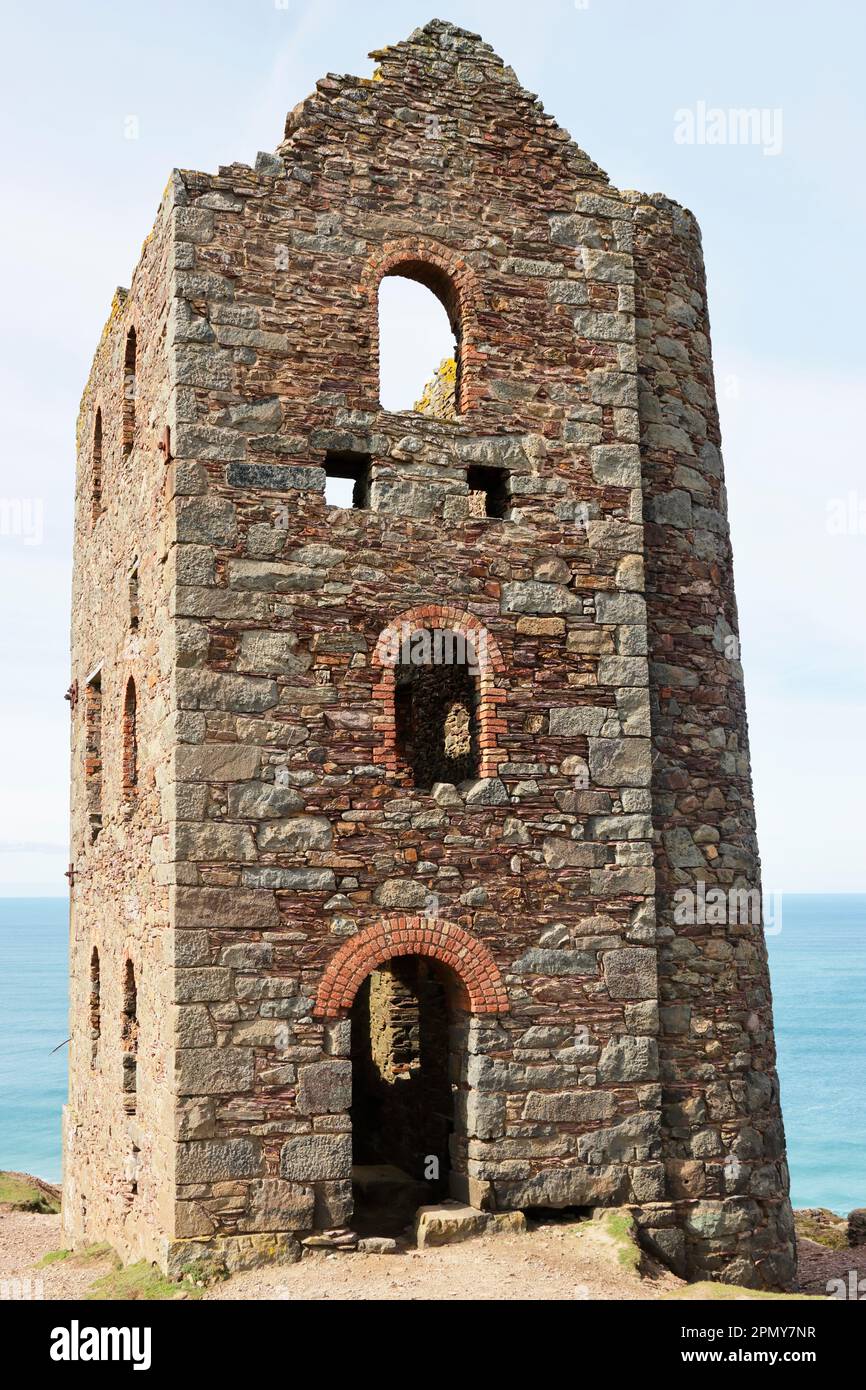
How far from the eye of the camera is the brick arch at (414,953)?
993 centimetres

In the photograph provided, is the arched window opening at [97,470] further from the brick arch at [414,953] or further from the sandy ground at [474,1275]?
the sandy ground at [474,1275]

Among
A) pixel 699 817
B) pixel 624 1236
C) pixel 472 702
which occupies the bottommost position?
pixel 624 1236

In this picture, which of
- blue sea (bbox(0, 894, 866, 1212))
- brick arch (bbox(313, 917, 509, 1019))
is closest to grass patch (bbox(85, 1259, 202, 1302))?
brick arch (bbox(313, 917, 509, 1019))

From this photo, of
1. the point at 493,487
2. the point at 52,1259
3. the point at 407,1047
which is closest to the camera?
the point at 493,487

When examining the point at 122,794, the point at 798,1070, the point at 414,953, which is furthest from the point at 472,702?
the point at 798,1070

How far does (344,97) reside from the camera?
36.2ft

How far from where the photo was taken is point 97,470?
1545cm

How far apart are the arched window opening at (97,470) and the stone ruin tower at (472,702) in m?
3.13

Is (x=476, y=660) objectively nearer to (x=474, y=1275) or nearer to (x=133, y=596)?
(x=133, y=596)

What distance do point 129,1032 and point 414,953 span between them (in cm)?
389

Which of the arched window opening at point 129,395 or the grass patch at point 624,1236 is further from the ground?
the arched window opening at point 129,395

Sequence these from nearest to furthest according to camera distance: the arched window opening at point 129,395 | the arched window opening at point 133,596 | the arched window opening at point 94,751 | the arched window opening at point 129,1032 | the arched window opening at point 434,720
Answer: the arched window opening at point 133,596 → the arched window opening at point 129,1032 → the arched window opening at point 129,395 → the arched window opening at point 434,720 → the arched window opening at point 94,751

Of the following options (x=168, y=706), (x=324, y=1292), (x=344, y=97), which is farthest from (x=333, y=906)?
(x=344, y=97)

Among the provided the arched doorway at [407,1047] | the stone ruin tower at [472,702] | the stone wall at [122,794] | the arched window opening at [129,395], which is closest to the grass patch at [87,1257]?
the stone wall at [122,794]
